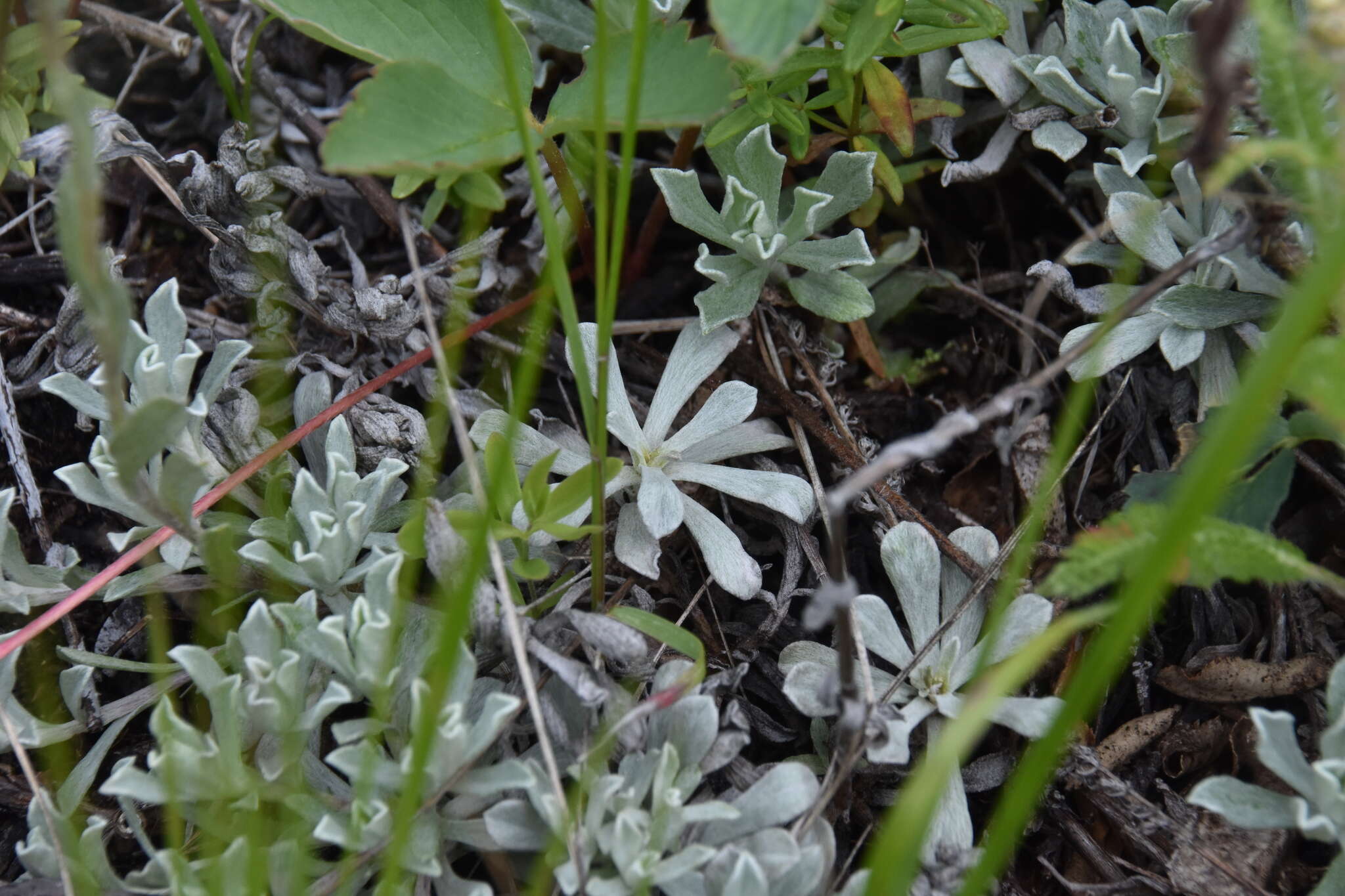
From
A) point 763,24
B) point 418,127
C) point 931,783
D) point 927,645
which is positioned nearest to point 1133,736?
point 927,645

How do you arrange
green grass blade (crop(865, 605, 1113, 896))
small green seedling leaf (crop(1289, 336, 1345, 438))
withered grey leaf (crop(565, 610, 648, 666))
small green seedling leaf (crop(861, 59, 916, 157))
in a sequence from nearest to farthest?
1. green grass blade (crop(865, 605, 1113, 896))
2. small green seedling leaf (crop(1289, 336, 1345, 438))
3. withered grey leaf (crop(565, 610, 648, 666))
4. small green seedling leaf (crop(861, 59, 916, 157))

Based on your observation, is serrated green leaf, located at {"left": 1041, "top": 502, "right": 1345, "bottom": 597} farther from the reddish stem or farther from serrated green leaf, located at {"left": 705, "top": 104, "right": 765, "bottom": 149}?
the reddish stem

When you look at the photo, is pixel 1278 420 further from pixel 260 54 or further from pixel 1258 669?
pixel 260 54

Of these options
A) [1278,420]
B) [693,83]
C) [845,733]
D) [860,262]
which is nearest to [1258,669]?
[1278,420]

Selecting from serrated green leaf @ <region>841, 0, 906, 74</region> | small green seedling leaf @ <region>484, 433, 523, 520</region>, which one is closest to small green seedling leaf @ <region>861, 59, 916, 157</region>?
serrated green leaf @ <region>841, 0, 906, 74</region>

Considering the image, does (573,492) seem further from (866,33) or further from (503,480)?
(866,33)

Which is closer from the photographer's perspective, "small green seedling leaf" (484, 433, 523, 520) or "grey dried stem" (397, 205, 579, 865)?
"grey dried stem" (397, 205, 579, 865)
